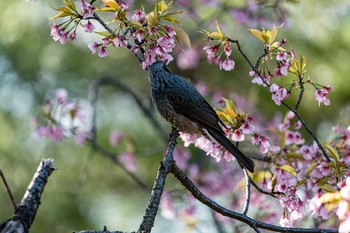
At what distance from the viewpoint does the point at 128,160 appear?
4.24m

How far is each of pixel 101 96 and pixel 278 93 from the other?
2714mm

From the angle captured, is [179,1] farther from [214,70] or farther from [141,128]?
[141,128]

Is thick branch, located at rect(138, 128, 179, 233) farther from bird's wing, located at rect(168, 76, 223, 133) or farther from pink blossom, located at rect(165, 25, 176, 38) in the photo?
bird's wing, located at rect(168, 76, 223, 133)

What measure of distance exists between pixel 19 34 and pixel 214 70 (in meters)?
1.47

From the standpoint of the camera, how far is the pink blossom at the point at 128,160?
4178mm

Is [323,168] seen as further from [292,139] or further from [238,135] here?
[292,139]

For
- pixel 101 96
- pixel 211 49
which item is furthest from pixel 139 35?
Answer: pixel 101 96

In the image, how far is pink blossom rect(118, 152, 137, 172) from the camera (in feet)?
13.7

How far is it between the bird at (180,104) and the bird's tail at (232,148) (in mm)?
39

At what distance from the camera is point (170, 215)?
3957 millimetres

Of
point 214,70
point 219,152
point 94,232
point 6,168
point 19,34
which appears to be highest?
point 214,70

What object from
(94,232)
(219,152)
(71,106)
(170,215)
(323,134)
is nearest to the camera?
(94,232)

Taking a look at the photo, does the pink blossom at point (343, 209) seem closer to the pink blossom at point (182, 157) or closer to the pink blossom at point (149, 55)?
the pink blossom at point (149, 55)

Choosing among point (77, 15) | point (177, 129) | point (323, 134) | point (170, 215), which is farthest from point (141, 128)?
point (77, 15)
